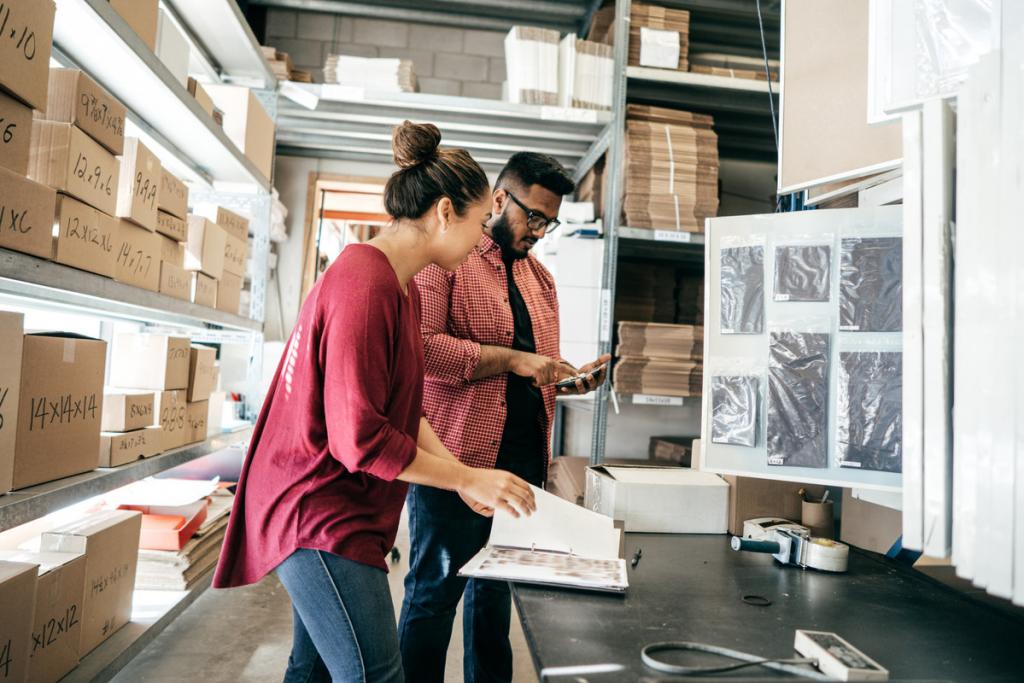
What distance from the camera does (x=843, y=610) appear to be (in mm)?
922

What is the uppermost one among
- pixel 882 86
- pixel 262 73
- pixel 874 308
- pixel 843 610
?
pixel 262 73

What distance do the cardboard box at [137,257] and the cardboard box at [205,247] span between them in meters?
0.29

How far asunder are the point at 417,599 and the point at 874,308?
1095 millimetres

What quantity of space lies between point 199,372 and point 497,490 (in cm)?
157

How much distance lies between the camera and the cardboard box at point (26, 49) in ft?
3.62

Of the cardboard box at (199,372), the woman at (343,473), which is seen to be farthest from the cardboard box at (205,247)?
the woman at (343,473)

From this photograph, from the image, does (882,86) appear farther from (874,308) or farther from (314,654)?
(314,654)

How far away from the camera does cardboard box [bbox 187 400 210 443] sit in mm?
2141

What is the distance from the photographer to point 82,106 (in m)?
1.43

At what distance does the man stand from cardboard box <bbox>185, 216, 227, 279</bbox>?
3.41ft

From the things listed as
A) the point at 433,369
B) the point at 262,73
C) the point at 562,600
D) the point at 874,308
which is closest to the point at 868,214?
the point at 874,308

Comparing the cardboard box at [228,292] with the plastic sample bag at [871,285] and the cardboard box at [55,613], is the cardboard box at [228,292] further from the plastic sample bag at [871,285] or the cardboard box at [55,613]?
the plastic sample bag at [871,285]

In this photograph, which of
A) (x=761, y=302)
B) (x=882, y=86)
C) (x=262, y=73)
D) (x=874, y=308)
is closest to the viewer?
(x=882, y=86)

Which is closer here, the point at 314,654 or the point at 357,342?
the point at 357,342
